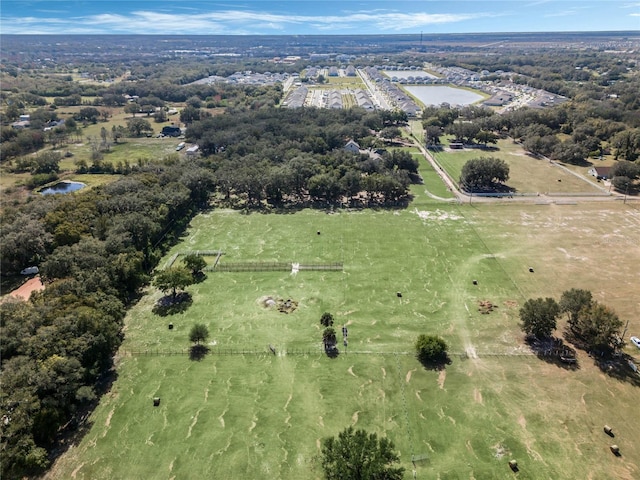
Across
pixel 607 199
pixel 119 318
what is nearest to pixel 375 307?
pixel 119 318

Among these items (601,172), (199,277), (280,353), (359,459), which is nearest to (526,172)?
(601,172)

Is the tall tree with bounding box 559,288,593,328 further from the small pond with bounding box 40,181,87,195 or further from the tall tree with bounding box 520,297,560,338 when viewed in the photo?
the small pond with bounding box 40,181,87,195

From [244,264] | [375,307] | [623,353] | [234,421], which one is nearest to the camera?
[234,421]

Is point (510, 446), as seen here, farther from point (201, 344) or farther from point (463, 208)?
point (463, 208)

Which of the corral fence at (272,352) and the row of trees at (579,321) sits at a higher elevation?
the row of trees at (579,321)

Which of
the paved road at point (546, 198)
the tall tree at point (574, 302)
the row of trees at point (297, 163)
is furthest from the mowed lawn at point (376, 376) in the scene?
the row of trees at point (297, 163)

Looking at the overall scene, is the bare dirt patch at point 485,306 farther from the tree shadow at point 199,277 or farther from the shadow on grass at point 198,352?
the tree shadow at point 199,277

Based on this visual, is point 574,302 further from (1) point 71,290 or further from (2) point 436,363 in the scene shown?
(1) point 71,290
